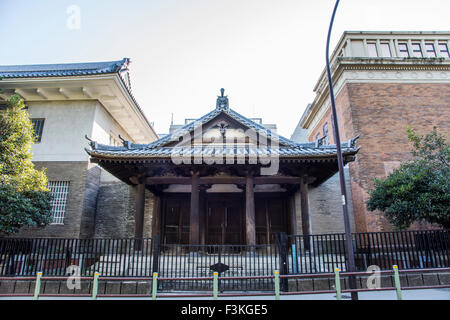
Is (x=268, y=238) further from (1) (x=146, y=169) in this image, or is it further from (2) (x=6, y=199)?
(2) (x=6, y=199)

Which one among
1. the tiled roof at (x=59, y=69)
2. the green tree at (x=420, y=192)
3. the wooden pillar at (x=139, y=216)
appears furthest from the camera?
the tiled roof at (x=59, y=69)

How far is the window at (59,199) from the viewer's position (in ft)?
43.1

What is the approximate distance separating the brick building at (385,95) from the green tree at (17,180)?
44.1 ft

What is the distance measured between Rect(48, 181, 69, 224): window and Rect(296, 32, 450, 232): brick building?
13253 mm

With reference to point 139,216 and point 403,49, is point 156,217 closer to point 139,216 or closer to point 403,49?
point 139,216

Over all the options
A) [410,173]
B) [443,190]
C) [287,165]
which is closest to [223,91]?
[287,165]

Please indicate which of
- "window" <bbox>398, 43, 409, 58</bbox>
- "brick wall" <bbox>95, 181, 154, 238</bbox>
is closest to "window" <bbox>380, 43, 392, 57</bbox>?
"window" <bbox>398, 43, 409, 58</bbox>

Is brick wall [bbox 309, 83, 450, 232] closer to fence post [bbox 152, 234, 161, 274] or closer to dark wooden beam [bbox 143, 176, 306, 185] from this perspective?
dark wooden beam [bbox 143, 176, 306, 185]

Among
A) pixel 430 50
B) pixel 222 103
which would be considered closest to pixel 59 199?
pixel 222 103

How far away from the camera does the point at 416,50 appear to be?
16.4 m

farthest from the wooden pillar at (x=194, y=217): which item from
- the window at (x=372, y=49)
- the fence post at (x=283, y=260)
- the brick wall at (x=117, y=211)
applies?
the window at (x=372, y=49)

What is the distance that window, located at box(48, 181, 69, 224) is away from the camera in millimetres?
13145

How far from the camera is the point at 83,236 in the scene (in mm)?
13164

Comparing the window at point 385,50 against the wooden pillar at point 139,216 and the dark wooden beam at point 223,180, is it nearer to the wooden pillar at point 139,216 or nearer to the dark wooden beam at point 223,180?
the dark wooden beam at point 223,180
